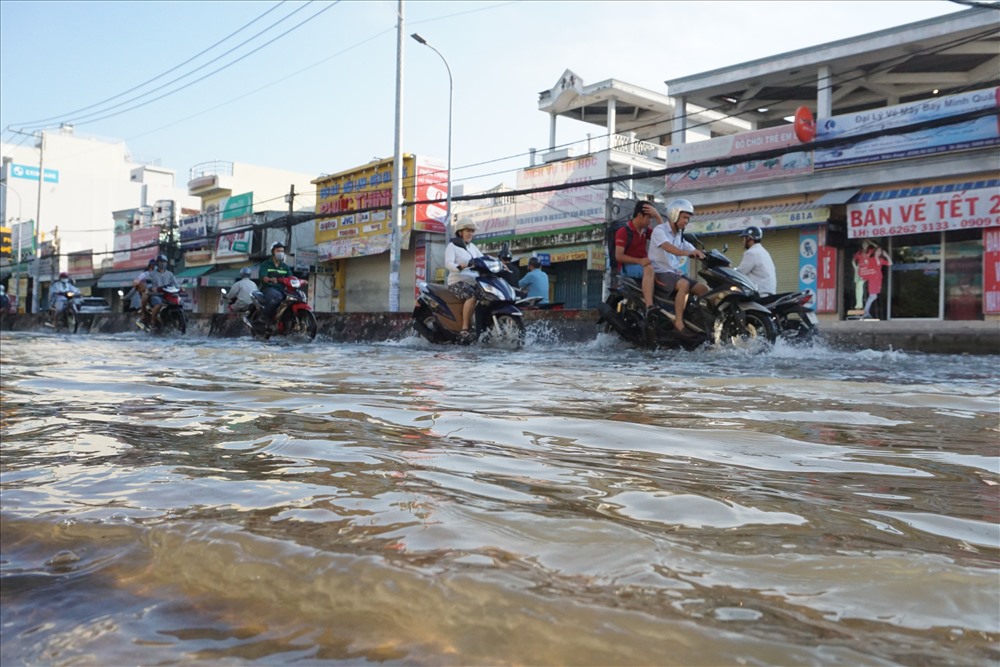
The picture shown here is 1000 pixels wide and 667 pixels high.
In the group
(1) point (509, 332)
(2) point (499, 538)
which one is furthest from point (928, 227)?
(2) point (499, 538)

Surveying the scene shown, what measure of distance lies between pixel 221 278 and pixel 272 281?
23091 mm

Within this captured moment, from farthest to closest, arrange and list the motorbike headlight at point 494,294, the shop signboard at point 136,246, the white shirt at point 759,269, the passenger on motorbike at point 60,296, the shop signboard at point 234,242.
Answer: the shop signboard at point 136,246 → the shop signboard at point 234,242 → the passenger on motorbike at point 60,296 → the motorbike headlight at point 494,294 → the white shirt at point 759,269

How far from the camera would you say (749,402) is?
3.36 metres

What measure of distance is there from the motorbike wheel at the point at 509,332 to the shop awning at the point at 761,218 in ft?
A: 35.6

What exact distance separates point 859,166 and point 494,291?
37.4 ft

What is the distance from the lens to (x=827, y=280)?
54.1 feet

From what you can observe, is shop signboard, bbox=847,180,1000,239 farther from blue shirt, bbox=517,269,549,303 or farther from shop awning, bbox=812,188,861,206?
blue shirt, bbox=517,269,549,303

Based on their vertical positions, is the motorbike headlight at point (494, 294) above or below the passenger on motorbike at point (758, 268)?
below

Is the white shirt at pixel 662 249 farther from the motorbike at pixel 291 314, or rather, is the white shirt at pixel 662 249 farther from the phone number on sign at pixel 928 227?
the phone number on sign at pixel 928 227

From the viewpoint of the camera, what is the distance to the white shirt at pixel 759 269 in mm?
7535

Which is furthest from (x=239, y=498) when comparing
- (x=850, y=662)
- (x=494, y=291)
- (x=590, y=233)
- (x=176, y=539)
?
(x=590, y=233)

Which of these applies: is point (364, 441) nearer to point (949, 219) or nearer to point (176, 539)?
point (176, 539)

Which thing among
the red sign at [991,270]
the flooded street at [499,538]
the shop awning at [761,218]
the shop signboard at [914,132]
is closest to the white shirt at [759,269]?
the flooded street at [499,538]

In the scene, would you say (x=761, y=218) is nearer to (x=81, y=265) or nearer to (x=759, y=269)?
(x=759, y=269)
